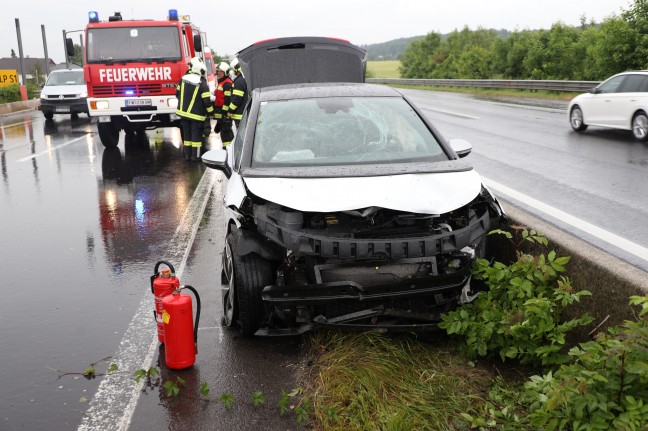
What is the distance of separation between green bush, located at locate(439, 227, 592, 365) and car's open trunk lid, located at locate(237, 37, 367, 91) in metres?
7.20

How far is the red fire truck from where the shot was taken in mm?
14461

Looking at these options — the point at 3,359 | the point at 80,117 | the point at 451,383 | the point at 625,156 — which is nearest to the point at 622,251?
the point at 451,383

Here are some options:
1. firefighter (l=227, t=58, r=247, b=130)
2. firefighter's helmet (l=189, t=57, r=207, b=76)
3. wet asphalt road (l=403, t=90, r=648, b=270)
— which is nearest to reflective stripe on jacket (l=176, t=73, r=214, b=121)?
firefighter's helmet (l=189, t=57, r=207, b=76)

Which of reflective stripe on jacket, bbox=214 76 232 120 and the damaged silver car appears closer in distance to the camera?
the damaged silver car

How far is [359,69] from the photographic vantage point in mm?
11492

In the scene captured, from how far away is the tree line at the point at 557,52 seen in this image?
24625 mm

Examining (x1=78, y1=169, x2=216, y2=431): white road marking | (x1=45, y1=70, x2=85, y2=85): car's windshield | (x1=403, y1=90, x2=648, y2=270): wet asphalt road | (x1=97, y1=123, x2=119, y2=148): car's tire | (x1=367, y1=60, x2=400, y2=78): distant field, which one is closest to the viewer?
(x1=78, y1=169, x2=216, y2=431): white road marking

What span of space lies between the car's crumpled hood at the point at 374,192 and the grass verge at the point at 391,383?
0.90m

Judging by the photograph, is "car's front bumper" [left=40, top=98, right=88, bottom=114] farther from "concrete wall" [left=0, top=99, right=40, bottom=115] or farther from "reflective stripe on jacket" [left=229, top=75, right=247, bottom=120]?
"reflective stripe on jacket" [left=229, top=75, right=247, bottom=120]

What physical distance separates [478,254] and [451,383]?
1.08 m

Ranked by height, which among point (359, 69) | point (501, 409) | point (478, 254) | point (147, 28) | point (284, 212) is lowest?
Answer: point (501, 409)

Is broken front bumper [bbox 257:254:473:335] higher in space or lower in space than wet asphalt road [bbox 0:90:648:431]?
higher

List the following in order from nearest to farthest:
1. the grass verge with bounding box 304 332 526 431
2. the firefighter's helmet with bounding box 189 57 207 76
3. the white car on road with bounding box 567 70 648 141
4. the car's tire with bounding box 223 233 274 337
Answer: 1. the grass verge with bounding box 304 332 526 431
2. the car's tire with bounding box 223 233 274 337
3. the firefighter's helmet with bounding box 189 57 207 76
4. the white car on road with bounding box 567 70 648 141

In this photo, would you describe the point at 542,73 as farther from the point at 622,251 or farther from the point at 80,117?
the point at 622,251
